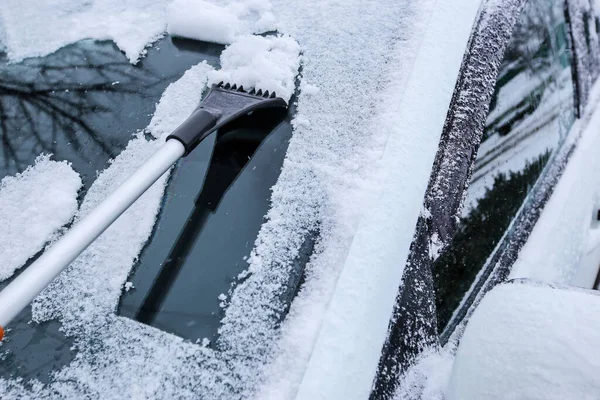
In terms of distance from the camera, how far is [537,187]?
61.8 inches

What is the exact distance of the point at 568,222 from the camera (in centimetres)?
166

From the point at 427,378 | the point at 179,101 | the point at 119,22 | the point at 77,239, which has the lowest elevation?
the point at 427,378

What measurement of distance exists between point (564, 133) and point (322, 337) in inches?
57.5

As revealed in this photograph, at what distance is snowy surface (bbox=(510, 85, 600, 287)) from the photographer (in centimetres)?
142

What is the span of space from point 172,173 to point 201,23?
516mm

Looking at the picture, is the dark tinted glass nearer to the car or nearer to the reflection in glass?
the car

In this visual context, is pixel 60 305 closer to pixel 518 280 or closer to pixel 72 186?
pixel 72 186

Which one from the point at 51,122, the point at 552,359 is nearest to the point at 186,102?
the point at 51,122

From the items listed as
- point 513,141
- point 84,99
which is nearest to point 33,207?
point 84,99

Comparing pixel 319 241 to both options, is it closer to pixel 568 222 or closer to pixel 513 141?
pixel 513 141

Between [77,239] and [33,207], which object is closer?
[77,239]

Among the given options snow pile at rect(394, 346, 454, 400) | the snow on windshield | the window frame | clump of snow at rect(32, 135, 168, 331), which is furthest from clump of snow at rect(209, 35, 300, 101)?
snow pile at rect(394, 346, 454, 400)

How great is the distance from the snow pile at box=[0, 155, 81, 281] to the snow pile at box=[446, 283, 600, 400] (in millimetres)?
897

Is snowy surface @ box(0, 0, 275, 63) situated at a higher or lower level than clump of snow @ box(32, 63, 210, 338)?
higher
